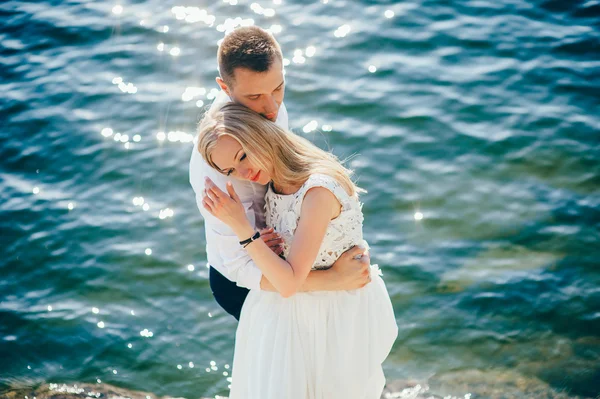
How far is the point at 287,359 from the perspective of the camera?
3.81 m

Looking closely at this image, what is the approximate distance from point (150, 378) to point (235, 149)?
3261 mm

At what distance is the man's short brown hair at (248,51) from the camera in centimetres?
367

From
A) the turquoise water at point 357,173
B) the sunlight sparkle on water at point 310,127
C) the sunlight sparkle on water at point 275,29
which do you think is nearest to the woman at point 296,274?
the turquoise water at point 357,173

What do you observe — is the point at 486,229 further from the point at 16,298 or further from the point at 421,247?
the point at 16,298

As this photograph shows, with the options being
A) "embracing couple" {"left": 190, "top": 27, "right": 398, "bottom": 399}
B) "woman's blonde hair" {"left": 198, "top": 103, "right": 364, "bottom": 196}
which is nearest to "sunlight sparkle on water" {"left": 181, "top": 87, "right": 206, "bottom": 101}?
"embracing couple" {"left": 190, "top": 27, "right": 398, "bottom": 399}

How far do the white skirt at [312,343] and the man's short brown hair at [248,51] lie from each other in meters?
1.18

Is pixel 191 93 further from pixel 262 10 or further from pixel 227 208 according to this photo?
pixel 227 208

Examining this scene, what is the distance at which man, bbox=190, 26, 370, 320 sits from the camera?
368cm

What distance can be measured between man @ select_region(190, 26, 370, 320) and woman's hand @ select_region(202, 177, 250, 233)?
16 cm

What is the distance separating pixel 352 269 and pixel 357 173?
3.86 meters

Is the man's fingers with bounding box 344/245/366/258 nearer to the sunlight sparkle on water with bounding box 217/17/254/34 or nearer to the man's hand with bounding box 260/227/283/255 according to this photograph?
the man's hand with bounding box 260/227/283/255

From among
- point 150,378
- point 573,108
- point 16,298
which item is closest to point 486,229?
point 573,108

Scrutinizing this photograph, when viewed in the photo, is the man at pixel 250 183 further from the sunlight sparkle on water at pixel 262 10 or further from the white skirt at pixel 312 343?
the sunlight sparkle on water at pixel 262 10

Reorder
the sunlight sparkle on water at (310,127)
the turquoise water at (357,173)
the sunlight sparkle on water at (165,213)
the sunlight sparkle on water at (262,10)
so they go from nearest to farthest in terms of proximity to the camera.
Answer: the turquoise water at (357,173) < the sunlight sparkle on water at (165,213) < the sunlight sparkle on water at (310,127) < the sunlight sparkle on water at (262,10)
